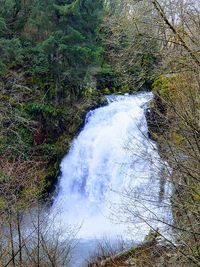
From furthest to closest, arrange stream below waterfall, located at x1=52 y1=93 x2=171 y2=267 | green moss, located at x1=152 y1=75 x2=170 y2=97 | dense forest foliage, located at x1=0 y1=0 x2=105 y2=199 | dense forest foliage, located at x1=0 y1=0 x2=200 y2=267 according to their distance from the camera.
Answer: dense forest foliage, located at x1=0 y1=0 x2=105 y2=199, stream below waterfall, located at x1=52 y1=93 x2=171 y2=267, dense forest foliage, located at x1=0 y1=0 x2=200 y2=267, green moss, located at x1=152 y1=75 x2=170 y2=97

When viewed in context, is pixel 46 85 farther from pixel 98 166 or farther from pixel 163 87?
pixel 163 87

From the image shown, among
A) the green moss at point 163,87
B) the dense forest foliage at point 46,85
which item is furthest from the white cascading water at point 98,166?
the green moss at point 163,87

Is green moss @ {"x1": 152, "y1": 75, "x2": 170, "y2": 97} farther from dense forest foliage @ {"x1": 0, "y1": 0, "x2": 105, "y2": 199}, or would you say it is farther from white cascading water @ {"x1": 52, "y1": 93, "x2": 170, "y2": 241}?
dense forest foliage @ {"x1": 0, "y1": 0, "x2": 105, "y2": 199}

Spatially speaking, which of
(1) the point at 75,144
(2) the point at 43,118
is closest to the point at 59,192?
(1) the point at 75,144

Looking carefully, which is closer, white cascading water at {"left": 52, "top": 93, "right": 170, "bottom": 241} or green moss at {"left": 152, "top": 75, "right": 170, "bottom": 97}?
green moss at {"left": 152, "top": 75, "right": 170, "bottom": 97}

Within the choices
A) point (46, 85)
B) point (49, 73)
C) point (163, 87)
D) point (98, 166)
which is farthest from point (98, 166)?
point (49, 73)

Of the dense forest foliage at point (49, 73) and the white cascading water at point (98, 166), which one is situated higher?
the dense forest foliage at point (49, 73)

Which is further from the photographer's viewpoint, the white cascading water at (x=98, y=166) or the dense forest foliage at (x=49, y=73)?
the dense forest foliage at (x=49, y=73)

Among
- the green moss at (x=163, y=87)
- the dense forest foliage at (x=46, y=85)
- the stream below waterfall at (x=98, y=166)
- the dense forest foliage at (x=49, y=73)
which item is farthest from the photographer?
the dense forest foliage at (x=49, y=73)

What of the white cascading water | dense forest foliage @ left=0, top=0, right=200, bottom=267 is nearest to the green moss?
Result: dense forest foliage @ left=0, top=0, right=200, bottom=267

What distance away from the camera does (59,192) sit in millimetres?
17922

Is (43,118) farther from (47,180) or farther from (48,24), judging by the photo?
(48,24)

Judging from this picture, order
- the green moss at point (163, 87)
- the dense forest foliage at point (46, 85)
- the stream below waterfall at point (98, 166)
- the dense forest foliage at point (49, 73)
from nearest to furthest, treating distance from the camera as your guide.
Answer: the green moss at point (163, 87)
the dense forest foliage at point (46, 85)
the stream below waterfall at point (98, 166)
the dense forest foliage at point (49, 73)

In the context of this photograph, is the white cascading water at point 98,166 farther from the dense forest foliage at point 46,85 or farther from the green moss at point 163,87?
the green moss at point 163,87
